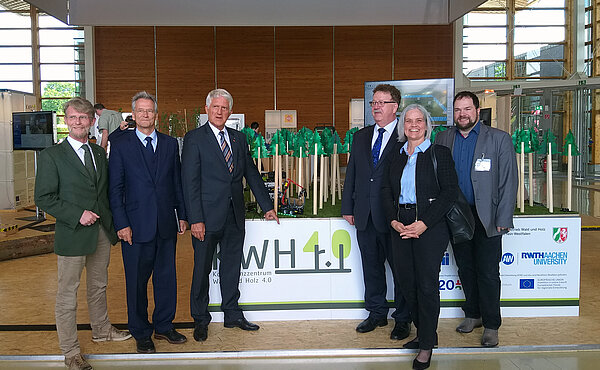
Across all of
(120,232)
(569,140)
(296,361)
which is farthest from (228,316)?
(569,140)

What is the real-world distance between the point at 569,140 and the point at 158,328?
12.4ft

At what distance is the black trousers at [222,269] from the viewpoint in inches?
145

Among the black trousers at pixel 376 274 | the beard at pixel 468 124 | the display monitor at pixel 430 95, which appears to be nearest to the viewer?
the beard at pixel 468 124

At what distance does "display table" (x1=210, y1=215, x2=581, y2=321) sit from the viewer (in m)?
4.08

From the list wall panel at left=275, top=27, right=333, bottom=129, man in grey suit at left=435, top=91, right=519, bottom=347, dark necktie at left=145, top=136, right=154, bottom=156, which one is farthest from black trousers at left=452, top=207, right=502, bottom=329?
wall panel at left=275, top=27, right=333, bottom=129

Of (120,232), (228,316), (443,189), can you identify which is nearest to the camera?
(443,189)

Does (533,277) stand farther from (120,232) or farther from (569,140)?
(120,232)

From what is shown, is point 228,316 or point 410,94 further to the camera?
point 410,94

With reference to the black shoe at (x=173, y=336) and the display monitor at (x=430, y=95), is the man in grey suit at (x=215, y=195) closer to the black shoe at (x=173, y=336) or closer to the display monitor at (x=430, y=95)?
the black shoe at (x=173, y=336)

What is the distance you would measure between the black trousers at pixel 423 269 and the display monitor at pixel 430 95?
2.01 meters

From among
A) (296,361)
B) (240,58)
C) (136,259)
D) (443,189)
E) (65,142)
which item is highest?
(240,58)

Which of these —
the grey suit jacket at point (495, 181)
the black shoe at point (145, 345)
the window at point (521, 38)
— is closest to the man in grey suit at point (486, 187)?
the grey suit jacket at point (495, 181)

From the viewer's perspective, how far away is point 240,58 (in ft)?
52.3

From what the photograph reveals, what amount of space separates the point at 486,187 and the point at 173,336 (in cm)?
223
